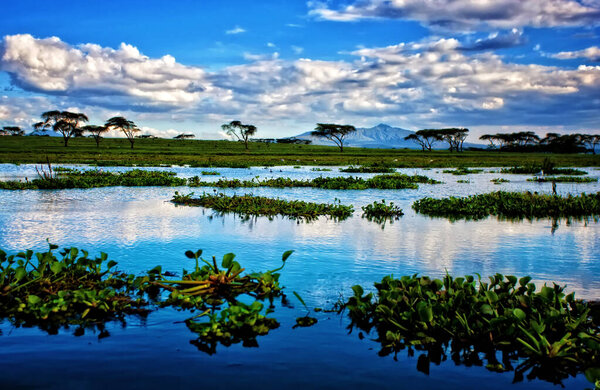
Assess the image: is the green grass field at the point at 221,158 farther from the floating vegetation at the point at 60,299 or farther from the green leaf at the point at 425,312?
the green leaf at the point at 425,312

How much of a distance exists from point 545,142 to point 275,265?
164016 mm

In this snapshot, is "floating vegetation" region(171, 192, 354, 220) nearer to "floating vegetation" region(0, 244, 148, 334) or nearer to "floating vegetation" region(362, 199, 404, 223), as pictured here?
"floating vegetation" region(362, 199, 404, 223)

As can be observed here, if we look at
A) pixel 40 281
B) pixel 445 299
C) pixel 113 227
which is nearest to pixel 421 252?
pixel 445 299

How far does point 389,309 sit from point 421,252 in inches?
225

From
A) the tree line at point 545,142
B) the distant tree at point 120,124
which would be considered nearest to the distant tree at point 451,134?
the tree line at point 545,142

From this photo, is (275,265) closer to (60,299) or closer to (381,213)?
(60,299)

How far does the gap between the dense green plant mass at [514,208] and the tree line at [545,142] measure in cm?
13130

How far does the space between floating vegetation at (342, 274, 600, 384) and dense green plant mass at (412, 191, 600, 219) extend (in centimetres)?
1197

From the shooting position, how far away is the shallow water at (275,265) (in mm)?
5066

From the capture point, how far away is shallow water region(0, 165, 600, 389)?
507 centimetres

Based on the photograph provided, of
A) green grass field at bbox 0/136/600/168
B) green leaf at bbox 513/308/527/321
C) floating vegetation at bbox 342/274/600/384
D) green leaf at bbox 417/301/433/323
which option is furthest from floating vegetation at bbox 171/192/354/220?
green grass field at bbox 0/136/600/168

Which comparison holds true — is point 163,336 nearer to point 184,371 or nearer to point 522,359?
point 184,371

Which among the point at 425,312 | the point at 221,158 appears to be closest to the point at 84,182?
the point at 425,312

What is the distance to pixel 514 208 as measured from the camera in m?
18.6
